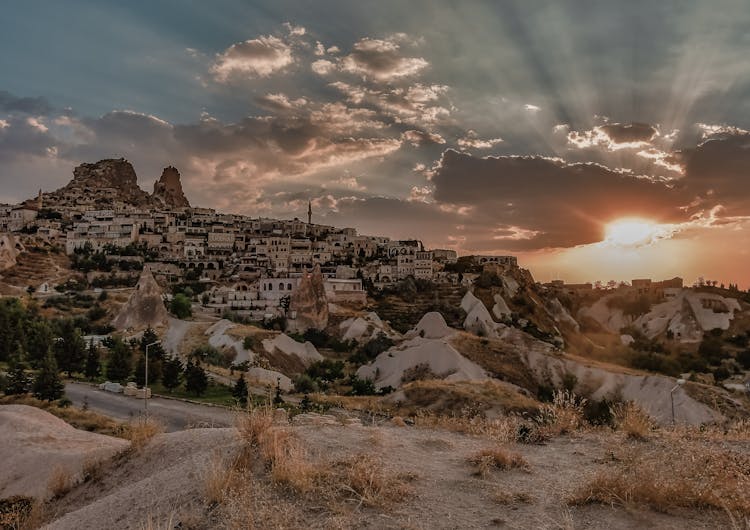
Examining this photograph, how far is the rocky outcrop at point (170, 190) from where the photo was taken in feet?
448

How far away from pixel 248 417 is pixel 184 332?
145 feet

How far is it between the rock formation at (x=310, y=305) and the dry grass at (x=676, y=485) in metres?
58.5

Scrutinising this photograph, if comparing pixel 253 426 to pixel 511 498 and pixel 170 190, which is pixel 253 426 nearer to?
pixel 511 498

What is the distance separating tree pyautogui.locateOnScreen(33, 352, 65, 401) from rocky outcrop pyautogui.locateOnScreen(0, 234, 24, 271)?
57.5 m

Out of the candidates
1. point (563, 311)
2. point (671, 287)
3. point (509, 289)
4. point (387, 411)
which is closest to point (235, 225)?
point (509, 289)

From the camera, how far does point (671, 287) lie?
307 ft

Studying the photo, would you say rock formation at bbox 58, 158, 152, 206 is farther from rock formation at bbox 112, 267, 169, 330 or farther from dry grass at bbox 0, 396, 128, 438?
dry grass at bbox 0, 396, 128, 438

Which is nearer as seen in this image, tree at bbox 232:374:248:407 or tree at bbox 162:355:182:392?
tree at bbox 232:374:248:407

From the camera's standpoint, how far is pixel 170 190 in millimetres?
138750

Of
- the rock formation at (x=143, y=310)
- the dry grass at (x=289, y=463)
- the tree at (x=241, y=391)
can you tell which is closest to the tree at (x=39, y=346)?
the tree at (x=241, y=391)

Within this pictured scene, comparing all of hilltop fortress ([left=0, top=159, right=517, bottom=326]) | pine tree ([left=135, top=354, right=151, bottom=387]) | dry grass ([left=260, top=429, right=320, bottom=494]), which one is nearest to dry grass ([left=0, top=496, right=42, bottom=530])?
dry grass ([left=260, top=429, right=320, bottom=494])

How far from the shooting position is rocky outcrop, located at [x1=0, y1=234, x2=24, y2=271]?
71312 mm

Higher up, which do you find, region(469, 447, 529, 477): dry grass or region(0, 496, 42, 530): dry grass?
region(469, 447, 529, 477): dry grass

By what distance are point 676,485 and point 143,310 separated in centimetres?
5198
